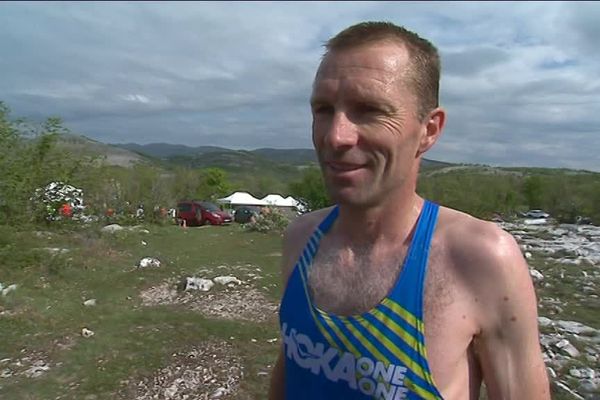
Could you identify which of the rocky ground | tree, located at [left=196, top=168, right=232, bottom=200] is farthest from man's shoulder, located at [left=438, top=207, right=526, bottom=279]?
tree, located at [left=196, top=168, right=232, bottom=200]

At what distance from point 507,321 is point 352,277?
1.40ft

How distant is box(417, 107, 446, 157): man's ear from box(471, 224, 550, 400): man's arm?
30 cm

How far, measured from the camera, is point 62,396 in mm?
4840

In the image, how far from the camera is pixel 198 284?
28.1 ft

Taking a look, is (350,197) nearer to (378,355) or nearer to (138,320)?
(378,355)

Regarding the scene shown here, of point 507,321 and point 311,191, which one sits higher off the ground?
point 507,321

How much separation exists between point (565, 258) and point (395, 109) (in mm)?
13572

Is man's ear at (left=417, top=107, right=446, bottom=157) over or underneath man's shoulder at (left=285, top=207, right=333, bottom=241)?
over

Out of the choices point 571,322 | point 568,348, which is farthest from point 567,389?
point 571,322

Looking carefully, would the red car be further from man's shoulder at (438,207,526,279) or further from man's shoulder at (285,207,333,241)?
man's shoulder at (438,207,526,279)

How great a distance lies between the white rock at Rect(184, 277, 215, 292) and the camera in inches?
335

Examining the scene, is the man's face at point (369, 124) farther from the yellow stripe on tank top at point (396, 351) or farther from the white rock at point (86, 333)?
the white rock at point (86, 333)

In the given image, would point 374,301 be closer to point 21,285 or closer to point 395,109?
point 395,109

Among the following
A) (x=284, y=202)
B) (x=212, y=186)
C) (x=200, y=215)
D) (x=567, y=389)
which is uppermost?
→ (x=567, y=389)
